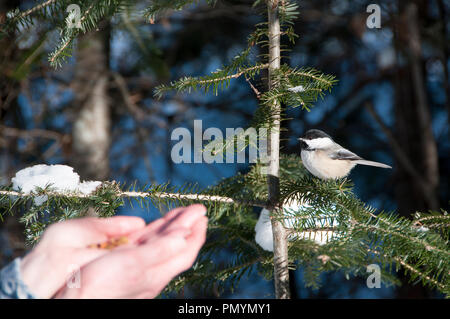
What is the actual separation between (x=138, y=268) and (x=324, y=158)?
0.54m

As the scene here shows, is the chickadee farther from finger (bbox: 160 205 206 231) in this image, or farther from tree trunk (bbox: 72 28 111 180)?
tree trunk (bbox: 72 28 111 180)

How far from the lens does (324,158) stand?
0.92 m

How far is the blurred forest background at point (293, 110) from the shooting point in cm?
178

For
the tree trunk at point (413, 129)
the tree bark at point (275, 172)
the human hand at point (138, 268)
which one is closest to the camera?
the human hand at point (138, 268)

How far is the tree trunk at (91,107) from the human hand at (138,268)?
133cm

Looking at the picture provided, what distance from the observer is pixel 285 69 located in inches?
27.7

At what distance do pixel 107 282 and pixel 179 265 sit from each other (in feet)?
0.27

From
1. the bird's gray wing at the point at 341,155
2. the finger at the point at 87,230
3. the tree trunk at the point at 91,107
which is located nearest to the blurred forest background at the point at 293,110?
the tree trunk at the point at 91,107

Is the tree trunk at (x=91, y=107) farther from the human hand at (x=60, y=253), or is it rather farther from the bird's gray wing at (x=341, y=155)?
the human hand at (x=60, y=253)

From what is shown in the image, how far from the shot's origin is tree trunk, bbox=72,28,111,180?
1.81 meters

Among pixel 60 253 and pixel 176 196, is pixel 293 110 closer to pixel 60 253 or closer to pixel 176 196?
pixel 176 196

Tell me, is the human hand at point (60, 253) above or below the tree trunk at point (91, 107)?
below

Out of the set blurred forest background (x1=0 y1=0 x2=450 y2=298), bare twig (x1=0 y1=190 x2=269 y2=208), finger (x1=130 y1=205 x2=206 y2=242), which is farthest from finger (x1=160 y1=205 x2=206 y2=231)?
blurred forest background (x1=0 y1=0 x2=450 y2=298)

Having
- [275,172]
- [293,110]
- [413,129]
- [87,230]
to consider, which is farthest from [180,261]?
[413,129]
